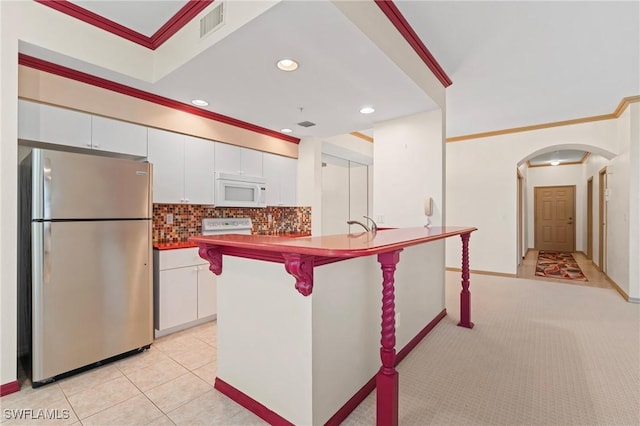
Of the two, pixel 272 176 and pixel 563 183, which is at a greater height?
pixel 563 183

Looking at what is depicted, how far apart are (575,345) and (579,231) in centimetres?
747

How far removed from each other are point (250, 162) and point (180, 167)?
1006 millimetres

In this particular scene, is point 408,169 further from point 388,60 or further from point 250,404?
point 250,404

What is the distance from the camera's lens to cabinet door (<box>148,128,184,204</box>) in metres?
3.12

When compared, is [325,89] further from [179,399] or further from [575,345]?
[575,345]

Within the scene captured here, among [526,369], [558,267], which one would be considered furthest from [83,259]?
[558,267]

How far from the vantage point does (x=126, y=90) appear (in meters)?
2.85

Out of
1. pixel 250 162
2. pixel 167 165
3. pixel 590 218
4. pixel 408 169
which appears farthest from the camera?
pixel 590 218

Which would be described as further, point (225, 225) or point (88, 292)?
point (225, 225)

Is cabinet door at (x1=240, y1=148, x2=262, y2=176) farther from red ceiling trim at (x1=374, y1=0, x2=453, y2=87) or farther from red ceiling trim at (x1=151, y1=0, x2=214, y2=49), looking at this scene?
red ceiling trim at (x1=374, y1=0, x2=453, y2=87)

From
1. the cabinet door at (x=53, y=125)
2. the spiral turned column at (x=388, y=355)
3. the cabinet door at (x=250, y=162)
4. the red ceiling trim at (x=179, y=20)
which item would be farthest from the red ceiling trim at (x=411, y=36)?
the cabinet door at (x=53, y=125)

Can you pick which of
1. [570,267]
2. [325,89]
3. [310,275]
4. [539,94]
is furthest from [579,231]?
[310,275]

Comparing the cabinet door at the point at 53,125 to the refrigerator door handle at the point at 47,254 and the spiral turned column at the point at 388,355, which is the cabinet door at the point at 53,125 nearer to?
the refrigerator door handle at the point at 47,254

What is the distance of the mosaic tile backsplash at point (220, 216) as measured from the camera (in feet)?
11.2
